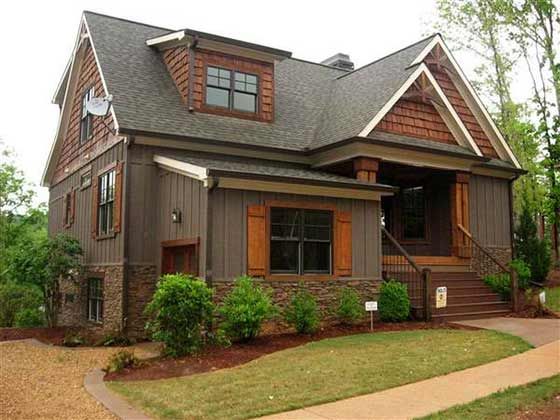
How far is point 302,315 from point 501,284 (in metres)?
6.34

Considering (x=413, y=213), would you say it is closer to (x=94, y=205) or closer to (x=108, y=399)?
(x=94, y=205)

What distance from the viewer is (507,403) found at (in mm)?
6469

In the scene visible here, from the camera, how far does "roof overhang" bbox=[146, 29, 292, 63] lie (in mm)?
14852

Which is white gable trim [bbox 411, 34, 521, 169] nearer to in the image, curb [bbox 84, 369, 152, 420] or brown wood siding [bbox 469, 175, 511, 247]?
brown wood siding [bbox 469, 175, 511, 247]

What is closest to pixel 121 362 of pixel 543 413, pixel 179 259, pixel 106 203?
pixel 179 259

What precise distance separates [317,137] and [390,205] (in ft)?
12.9

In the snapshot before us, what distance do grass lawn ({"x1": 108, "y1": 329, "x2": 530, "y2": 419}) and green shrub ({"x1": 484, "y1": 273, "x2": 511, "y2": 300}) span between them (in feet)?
14.2

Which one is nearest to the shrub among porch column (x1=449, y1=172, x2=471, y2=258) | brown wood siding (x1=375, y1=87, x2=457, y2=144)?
brown wood siding (x1=375, y1=87, x2=457, y2=144)

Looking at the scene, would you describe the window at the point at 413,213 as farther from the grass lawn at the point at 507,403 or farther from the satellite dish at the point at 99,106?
the grass lawn at the point at 507,403

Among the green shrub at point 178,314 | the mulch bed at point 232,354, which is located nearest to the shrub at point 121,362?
the mulch bed at point 232,354

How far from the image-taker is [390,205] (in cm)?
1866

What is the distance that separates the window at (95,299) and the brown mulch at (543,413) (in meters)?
11.5

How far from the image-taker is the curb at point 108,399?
Answer: 6.52 m

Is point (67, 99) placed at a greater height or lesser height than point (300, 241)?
greater
